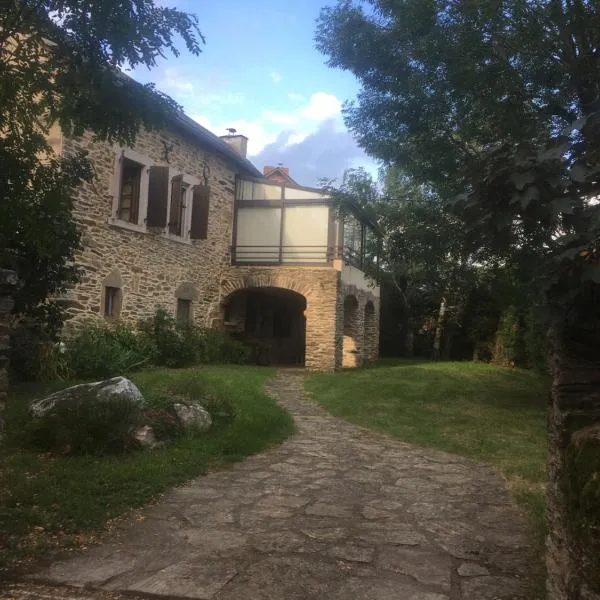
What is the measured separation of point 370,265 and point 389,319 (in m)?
9.71

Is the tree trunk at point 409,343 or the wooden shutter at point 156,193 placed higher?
the wooden shutter at point 156,193

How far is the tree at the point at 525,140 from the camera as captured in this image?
2.42 m

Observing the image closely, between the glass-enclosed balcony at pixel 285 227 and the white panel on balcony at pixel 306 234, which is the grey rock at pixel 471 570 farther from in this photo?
the white panel on balcony at pixel 306 234

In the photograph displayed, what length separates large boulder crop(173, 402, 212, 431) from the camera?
6715mm

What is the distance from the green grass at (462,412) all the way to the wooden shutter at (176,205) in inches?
210

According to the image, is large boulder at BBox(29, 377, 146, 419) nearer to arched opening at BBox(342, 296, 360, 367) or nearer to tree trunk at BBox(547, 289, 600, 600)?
tree trunk at BBox(547, 289, 600, 600)

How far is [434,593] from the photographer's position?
3.12 meters

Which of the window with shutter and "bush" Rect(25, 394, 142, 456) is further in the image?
the window with shutter

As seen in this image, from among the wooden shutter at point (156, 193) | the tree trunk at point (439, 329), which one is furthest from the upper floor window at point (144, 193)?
the tree trunk at point (439, 329)

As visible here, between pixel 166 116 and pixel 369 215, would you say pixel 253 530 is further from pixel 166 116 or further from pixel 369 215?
pixel 369 215

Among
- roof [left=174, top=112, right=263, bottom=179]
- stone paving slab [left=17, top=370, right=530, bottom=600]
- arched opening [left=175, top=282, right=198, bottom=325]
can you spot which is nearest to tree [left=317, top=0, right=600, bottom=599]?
A: stone paving slab [left=17, top=370, right=530, bottom=600]

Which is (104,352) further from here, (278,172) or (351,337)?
(278,172)

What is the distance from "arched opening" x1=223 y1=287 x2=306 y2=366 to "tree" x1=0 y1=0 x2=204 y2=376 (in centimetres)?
1236

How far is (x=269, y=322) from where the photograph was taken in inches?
811
